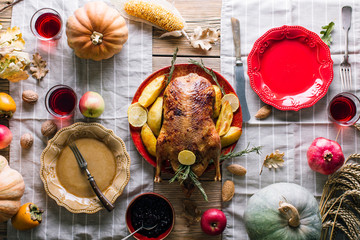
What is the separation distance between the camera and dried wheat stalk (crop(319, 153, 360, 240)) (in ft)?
5.59

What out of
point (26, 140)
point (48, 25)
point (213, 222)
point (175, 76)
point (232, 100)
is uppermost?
point (48, 25)

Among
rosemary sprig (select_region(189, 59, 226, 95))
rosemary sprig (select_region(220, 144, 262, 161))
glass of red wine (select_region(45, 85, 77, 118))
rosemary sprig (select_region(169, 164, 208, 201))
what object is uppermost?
rosemary sprig (select_region(189, 59, 226, 95))

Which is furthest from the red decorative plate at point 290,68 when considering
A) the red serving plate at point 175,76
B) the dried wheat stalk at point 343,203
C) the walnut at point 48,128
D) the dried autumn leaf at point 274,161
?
the walnut at point 48,128

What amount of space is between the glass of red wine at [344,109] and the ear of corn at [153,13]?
96 centimetres

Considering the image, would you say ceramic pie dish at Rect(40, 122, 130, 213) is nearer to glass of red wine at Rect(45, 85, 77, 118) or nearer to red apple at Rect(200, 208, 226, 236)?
glass of red wine at Rect(45, 85, 77, 118)

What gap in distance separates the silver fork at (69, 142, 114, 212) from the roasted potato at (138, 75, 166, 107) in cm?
44

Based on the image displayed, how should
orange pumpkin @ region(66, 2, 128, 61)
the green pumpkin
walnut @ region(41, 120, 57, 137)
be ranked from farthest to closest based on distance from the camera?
walnut @ region(41, 120, 57, 137), orange pumpkin @ region(66, 2, 128, 61), the green pumpkin

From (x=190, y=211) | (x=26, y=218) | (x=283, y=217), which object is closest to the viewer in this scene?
(x=283, y=217)

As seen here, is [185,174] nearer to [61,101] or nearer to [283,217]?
[283,217]

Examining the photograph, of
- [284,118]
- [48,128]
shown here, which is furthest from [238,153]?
[48,128]

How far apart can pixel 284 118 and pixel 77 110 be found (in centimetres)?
116

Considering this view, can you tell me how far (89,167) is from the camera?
5.88 ft

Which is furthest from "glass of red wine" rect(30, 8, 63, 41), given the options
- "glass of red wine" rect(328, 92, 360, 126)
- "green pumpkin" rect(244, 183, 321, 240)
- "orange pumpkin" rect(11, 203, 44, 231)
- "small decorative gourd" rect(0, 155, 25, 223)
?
"glass of red wine" rect(328, 92, 360, 126)

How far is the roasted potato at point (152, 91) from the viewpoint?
68.2 inches
